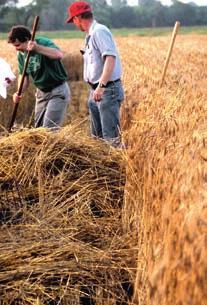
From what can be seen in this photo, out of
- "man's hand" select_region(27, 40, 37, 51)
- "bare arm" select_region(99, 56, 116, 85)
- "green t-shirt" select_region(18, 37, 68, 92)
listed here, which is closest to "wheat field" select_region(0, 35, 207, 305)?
"bare arm" select_region(99, 56, 116, 85)

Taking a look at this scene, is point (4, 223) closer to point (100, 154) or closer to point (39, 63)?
point (100, 154)

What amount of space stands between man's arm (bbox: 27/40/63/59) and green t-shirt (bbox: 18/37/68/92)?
0.65ft

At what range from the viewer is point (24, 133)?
5555 mm

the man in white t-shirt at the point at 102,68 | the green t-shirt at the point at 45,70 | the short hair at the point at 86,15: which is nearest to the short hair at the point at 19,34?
the green t-shirt at the point at 45,70

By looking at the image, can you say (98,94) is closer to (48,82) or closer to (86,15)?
(86,15)

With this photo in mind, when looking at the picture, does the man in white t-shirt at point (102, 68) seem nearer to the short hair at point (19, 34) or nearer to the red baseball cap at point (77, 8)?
the red baseball cap at point (77, 8)

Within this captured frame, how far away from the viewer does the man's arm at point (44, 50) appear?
21.5 ft

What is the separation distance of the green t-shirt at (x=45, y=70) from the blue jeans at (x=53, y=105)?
7cm

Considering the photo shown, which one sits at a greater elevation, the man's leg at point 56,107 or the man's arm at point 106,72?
the man's arm at point 106,72

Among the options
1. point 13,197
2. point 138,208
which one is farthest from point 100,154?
point 138,208

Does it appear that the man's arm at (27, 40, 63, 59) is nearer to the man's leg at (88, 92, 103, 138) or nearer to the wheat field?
the man's leg at (88, 92, 103, 138)

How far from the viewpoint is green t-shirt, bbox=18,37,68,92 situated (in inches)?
275

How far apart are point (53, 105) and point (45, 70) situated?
15.1 inches

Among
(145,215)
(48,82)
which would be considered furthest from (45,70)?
(145,215)
